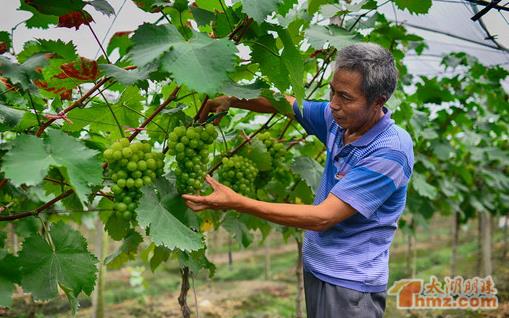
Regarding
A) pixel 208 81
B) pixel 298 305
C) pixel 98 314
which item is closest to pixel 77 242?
pixel 208 81

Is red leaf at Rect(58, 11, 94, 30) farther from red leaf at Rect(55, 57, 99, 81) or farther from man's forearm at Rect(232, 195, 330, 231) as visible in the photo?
man's forearm at Rect(232, 195, 330, 231)

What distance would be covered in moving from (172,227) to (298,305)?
8.66 ft

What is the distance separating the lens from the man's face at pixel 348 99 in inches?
68.4

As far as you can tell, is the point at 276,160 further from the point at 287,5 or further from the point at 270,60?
the point at 287,5

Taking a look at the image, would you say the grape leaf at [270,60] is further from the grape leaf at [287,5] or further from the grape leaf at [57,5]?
the grape leaf at [57,5]

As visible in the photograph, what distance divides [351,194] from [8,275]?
1094 millimetres

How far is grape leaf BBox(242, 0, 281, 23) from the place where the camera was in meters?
1.28

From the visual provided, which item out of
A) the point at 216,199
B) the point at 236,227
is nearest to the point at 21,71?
the point at 216,199

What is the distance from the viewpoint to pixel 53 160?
47.4 inches

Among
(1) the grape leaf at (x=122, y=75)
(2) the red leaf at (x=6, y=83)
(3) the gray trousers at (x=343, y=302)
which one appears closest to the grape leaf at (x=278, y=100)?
(1) the grape leaf at (x=122, y=75)

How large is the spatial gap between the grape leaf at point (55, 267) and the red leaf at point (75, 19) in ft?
2.11

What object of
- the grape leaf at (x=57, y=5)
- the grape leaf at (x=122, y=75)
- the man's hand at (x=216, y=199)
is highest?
the grape leaf at (x=57, y=5)

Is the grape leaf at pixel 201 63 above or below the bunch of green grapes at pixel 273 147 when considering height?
above

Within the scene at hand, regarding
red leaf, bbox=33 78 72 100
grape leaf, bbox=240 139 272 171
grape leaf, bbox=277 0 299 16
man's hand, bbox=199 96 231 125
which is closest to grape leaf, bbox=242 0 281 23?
grape leaf, bbox=277 0 299 16
